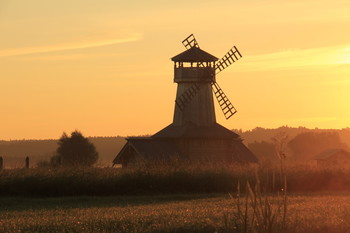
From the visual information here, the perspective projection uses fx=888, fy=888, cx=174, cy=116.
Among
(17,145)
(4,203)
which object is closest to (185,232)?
(4,203)

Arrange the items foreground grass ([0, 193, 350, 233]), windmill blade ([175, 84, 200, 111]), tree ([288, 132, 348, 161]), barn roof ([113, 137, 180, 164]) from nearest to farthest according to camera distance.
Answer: foreground grass ([0, 193, 350, 233]) < barn roof ([113, 137, 180, 164]) < windmill blade ([175, 84, 200, 111]) < tree ([288, 132, 348, 161])

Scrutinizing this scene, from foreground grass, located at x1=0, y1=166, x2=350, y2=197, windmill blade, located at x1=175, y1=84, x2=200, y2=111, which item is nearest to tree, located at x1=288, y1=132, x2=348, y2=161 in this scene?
windmill blade, located at x1=175, y1=84, x2=200, y2=111

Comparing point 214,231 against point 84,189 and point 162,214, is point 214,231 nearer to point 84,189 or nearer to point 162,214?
point 162,214

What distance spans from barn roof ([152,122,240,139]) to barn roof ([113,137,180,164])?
86 cm

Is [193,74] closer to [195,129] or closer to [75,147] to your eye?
[195,129]

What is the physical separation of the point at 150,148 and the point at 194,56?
746cm

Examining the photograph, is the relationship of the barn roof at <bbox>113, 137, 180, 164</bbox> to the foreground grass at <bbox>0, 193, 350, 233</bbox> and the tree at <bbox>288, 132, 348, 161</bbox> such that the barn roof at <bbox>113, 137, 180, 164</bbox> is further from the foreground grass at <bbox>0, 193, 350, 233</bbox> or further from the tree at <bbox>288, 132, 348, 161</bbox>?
the tree at <bbox>288, 132, 348, 161</bbox>

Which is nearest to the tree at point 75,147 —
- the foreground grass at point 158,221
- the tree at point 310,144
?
the tree at point 310,144

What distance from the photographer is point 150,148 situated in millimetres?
61719

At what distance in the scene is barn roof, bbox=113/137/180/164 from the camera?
60469 mm

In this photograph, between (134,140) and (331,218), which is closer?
(331,218)

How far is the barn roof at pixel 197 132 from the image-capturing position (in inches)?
2479

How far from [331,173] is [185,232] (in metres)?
27.9

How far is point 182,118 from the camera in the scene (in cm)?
6462
